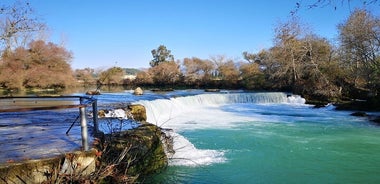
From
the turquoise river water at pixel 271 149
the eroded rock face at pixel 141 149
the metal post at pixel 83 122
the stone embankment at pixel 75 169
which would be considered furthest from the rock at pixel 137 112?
the metal post at pixel 83 122

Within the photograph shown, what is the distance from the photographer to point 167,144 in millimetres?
8703

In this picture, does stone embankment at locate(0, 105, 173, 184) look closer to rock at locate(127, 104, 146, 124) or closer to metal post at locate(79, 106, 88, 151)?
metal post at locate(79, 106, 88, 151)

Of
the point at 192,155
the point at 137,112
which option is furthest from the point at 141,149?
the point at 137,112

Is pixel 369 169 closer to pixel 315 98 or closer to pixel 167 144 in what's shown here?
pixel 167 144

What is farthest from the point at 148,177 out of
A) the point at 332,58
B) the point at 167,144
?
the point at 332,58

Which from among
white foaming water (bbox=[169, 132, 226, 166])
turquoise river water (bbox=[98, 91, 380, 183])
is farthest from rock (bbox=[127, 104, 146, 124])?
white foaming water (bbox=[169, 132, 226, 166])

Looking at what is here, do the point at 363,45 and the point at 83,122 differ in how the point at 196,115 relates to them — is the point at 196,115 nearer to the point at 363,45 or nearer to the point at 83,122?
the point at 363,45

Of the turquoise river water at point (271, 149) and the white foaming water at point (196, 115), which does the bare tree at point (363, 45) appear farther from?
the turquoise river water at point (271, 149)

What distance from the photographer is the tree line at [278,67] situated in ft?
84.0

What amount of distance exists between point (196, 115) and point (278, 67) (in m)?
18.9

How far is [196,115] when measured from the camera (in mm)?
20969

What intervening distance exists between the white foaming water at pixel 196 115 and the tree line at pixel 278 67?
3877 millimetres

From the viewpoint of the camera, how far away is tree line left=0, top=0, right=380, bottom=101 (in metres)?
25.6

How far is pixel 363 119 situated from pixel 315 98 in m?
10.5
